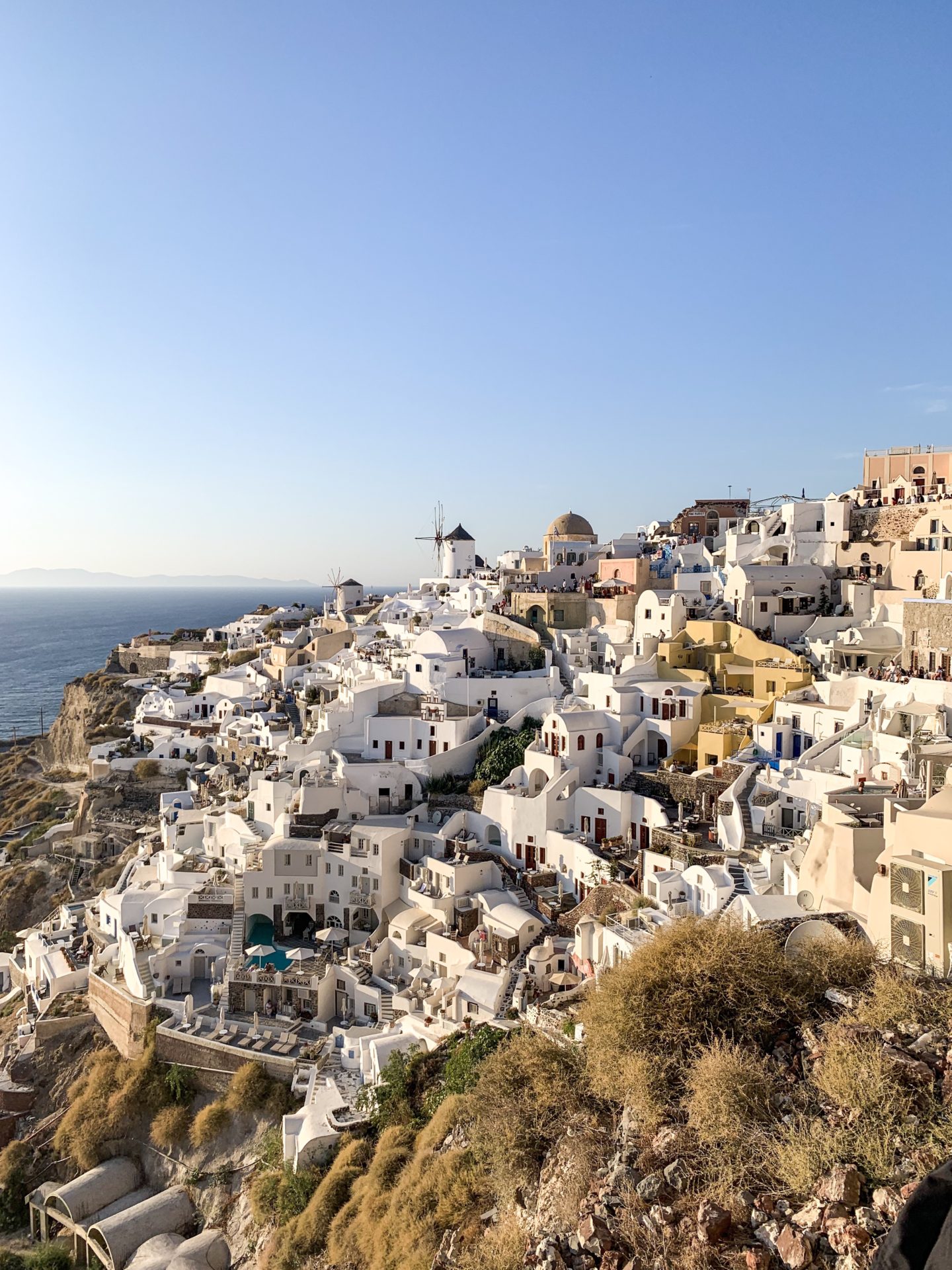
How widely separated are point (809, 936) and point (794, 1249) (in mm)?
4325

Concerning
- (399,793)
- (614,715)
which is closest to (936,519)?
(614,715)

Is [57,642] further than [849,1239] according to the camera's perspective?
Yes

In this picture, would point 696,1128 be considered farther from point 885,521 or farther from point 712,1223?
point 885,521

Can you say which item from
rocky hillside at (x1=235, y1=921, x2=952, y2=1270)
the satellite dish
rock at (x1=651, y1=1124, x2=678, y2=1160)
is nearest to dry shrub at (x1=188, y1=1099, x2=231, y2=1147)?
rocky hillside at (x1=235, y1=921, x2=952, y2=1270)

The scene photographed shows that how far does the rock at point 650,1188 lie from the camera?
20.8 ft

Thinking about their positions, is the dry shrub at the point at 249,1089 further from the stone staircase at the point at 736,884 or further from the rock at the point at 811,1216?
the rock at the point at 811,1216

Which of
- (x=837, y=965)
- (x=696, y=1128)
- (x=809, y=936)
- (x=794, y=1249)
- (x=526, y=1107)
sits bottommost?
(x=526, y=1107)

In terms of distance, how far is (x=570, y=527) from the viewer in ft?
125

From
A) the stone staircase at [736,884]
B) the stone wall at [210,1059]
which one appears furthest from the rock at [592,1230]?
the stone wall at [210,1059]

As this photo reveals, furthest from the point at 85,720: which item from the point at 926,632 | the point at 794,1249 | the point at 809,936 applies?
the point at 794,1249

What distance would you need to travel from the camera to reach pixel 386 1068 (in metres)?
13.8

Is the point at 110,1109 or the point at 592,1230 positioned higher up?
the point at 592,1230

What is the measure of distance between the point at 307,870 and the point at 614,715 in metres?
8.57

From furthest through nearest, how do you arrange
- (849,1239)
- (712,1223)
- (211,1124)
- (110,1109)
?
(110,1109), (211,1124), (712,1223), (849,1239)
